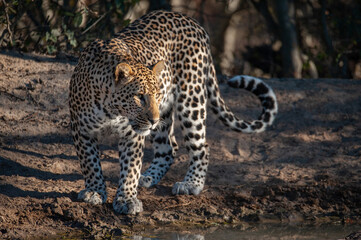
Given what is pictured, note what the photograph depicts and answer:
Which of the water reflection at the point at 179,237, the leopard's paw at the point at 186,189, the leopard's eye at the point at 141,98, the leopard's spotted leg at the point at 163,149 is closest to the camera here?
the water reflection at the point at 179,237

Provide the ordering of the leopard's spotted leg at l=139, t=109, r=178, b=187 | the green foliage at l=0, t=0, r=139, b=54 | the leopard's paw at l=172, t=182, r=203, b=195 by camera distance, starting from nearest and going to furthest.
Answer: the leopard's paw at l=172, t=182, r=203, b=195
the leopard's spotted leg at l=139, t=109, r=178, b=187
the green foliage at l=0, t=0, r=139, b=54

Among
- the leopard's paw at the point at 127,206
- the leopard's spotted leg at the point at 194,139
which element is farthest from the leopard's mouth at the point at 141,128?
the leopard's spotted leg at the point at 194,139

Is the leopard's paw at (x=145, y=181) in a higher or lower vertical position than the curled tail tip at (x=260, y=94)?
lower

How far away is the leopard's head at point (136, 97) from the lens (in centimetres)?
580

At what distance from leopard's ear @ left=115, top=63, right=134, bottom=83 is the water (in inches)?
61.0

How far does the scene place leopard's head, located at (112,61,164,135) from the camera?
5.80 m

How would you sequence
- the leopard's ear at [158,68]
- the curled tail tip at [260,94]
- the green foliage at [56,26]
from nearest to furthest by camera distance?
the leopard's ear at [158,68], the curled tail tip at [260,94], the green foliage at [56,26]

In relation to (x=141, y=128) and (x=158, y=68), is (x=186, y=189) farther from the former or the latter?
(x=158, y=68)

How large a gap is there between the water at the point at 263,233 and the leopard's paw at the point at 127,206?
0.43 meters

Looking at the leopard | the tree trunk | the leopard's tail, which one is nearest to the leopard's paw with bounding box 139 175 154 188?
the leopard

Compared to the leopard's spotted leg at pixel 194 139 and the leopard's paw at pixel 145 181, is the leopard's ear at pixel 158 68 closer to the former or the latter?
the leopard's spotted leg at pixel 194 139

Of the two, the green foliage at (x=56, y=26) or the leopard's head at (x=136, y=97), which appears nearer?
the leopard's head at (x=136, y=97)

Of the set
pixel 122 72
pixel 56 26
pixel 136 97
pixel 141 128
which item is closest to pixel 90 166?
pixel 141 128

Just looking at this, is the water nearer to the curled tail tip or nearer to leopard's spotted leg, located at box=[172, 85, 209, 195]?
leopard's spotted leg, located at box=[172, 85, 209, 195]
